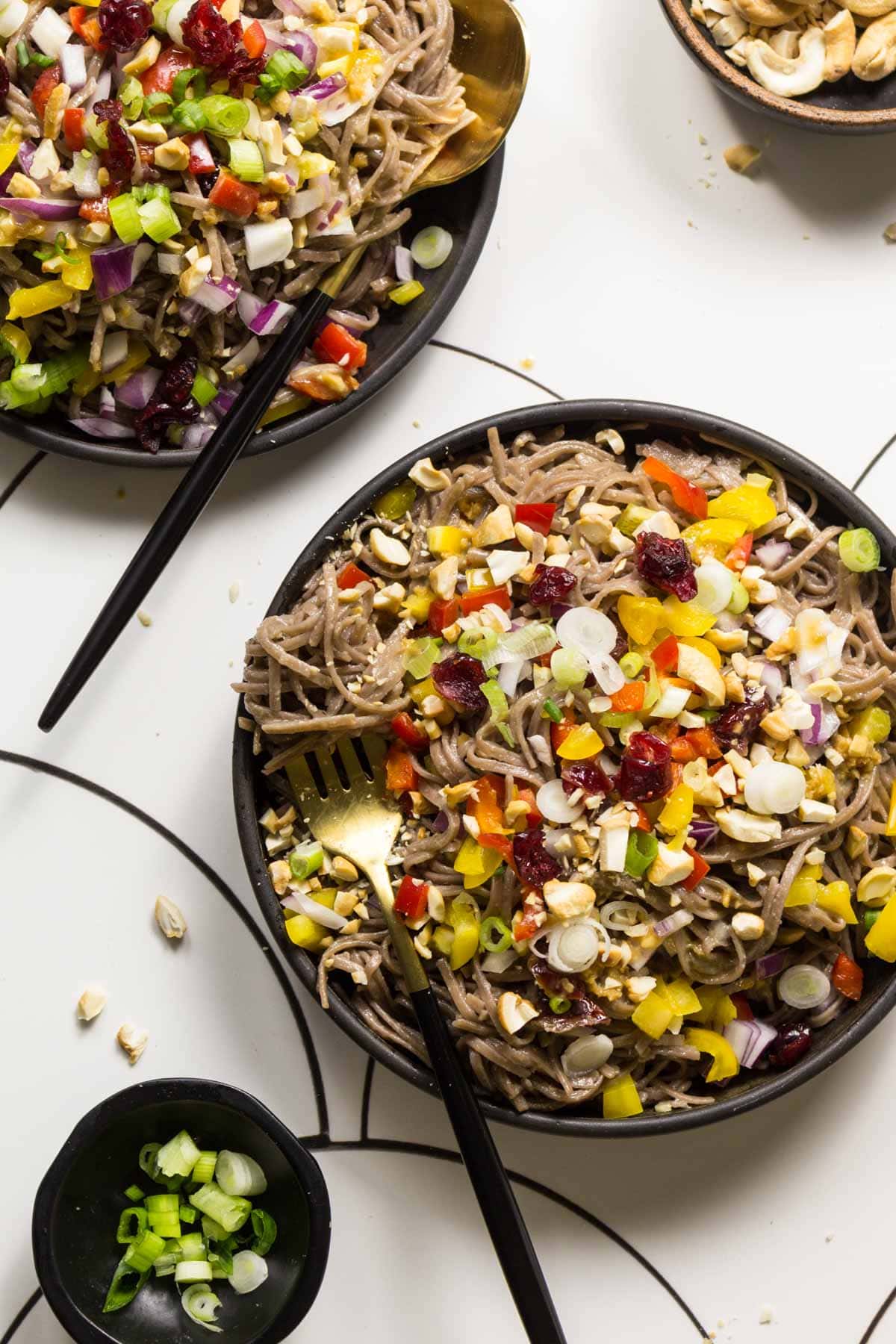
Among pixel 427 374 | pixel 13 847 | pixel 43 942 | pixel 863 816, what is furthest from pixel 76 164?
pixel 863 816

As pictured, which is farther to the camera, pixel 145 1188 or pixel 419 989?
pixel 145 1188

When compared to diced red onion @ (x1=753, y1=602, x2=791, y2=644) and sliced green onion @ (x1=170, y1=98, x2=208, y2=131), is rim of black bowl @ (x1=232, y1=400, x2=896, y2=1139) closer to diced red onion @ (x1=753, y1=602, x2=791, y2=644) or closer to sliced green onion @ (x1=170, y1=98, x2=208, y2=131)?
diced red onion @ (x1=753, y1=602, x2=791, y2=644)

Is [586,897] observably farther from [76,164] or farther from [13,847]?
[76,164]

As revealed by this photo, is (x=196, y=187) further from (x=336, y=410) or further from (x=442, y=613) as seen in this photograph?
(x=442, y=613)

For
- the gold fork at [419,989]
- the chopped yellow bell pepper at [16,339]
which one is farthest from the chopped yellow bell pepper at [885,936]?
the chopped yellow bell pepper at [16,339]

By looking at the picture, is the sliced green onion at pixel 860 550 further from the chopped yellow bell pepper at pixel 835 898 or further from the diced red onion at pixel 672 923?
the diced red onion at pixel 672 923

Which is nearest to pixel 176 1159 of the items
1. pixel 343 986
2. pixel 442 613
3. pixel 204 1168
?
pixel 204 1168
